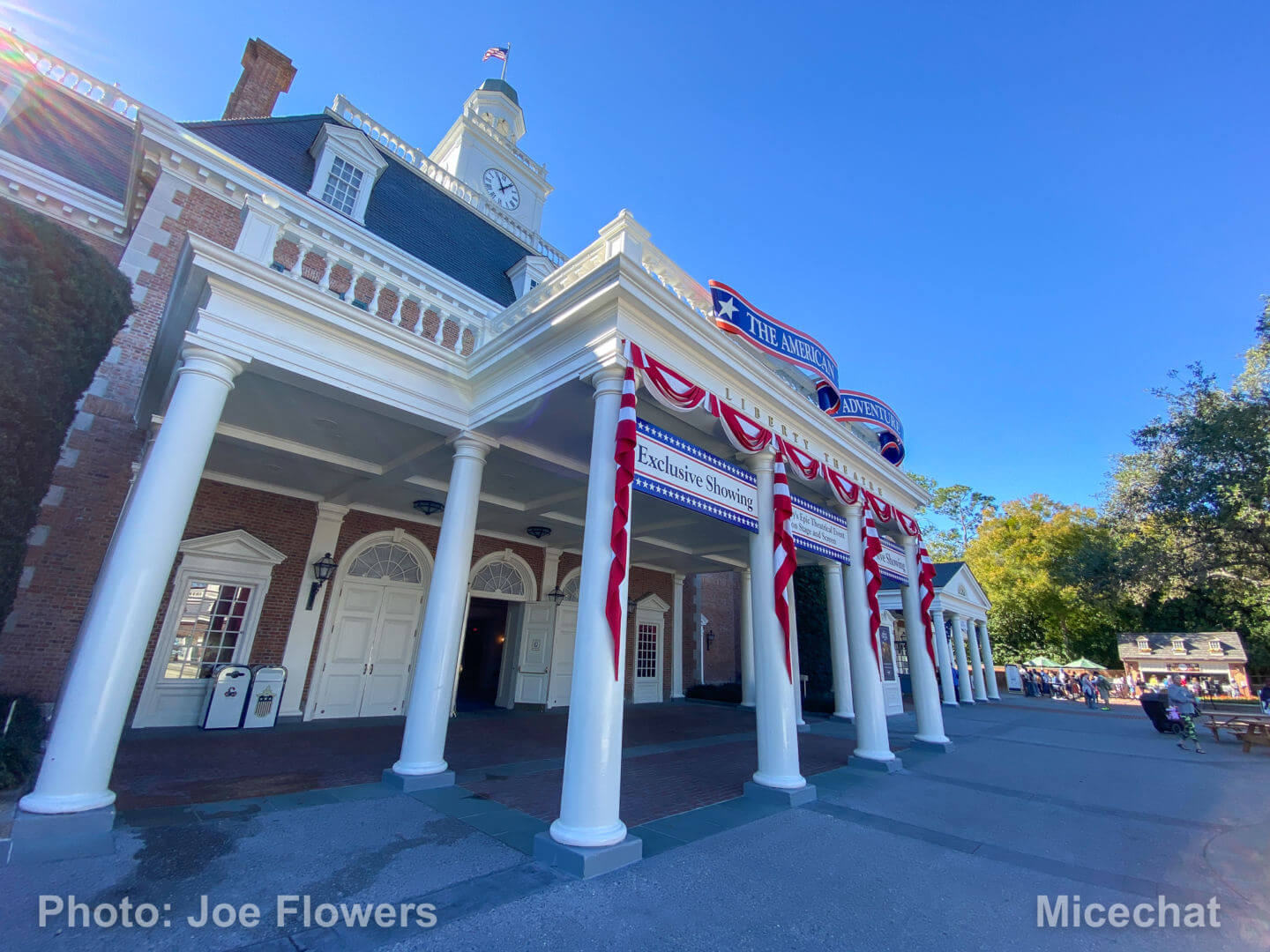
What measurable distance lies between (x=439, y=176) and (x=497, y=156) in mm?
7573

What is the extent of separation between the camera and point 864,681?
24.7 ft

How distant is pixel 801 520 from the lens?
6.96m

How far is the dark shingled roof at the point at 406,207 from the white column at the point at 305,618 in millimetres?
5804

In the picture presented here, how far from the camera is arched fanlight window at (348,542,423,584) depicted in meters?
10.8

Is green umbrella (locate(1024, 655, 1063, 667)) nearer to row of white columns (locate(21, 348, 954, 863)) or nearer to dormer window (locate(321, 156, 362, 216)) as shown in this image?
row of white columns (locate(21, 348, 954, 863))

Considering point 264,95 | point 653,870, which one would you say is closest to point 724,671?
point 653,870

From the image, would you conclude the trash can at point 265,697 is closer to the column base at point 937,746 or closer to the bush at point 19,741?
the bush at point 19,741

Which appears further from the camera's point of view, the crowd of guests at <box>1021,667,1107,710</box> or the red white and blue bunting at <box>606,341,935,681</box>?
the crowd of guests at <box>1021,667,1107,710</box>

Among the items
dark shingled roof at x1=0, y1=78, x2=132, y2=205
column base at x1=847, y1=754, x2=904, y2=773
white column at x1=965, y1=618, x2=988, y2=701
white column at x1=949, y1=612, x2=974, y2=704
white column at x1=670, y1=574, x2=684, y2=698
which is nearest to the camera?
column base at x1=847, y1=754, x2=904, y2=773

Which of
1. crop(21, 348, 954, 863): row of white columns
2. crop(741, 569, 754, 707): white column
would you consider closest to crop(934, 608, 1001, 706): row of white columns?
crop(741, 569, 754, 707): white column

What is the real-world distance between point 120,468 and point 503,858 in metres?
8.10

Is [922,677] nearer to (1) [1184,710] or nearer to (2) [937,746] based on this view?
(2) [937,746]

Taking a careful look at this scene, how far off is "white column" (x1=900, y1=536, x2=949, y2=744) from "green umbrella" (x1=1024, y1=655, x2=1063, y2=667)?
83.8ft

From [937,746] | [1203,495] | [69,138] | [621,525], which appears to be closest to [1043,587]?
[1203,495]
